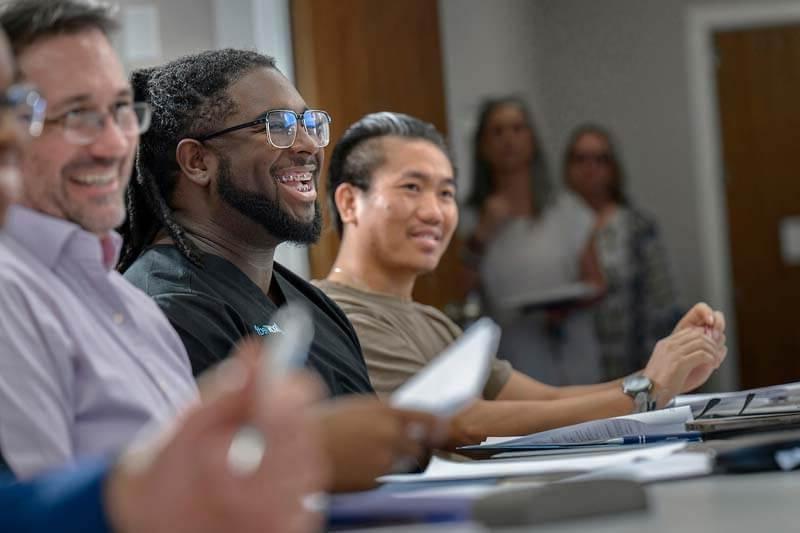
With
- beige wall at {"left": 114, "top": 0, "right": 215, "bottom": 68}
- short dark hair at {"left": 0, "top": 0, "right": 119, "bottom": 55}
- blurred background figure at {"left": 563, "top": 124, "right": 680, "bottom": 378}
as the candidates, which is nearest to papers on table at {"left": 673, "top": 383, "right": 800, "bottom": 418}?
short dark hair at {"left": 0, "top": 0, "right": 119, "bottom": 55}

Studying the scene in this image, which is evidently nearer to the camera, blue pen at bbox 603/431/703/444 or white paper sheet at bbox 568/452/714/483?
white paper sheet at bbox 568/452/714/483

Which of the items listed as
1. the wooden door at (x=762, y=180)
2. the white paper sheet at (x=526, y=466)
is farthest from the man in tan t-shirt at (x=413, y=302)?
the wooden door at (x=762, y=180)

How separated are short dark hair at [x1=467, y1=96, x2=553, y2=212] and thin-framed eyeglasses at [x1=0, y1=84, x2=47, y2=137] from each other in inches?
153

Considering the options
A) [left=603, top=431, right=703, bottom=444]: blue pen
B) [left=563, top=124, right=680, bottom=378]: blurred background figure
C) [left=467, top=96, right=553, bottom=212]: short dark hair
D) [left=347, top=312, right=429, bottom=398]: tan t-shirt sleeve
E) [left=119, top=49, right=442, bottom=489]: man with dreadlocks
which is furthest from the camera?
[left=563, top=124, right=680, bottom=378]: blurred background figure

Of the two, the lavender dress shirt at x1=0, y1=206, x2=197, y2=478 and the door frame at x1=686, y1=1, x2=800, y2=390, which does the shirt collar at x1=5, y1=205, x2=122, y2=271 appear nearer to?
the lavender dress shirt at x1=0, y1=206, x2=197, y2=478

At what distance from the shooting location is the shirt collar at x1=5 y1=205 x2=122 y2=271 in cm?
125

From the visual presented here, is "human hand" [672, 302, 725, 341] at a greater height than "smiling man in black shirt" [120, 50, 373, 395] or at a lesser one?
lesser

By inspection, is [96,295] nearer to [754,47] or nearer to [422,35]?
[422,35]

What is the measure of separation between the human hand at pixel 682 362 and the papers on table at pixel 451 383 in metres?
1.16

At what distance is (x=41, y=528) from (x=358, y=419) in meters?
0.26

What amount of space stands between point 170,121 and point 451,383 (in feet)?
4.04

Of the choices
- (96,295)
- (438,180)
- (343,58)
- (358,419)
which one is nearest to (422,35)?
(343,58)

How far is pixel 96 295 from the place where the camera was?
1.28 meters

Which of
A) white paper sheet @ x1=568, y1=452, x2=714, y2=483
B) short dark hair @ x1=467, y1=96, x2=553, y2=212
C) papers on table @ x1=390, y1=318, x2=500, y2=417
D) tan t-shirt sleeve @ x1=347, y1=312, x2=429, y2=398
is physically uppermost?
short dark hair @ x1=467, y1=96, x2=553, y2=212
